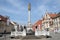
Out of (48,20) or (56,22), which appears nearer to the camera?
(56,22)

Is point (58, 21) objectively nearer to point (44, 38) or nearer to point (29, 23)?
point (29, 23)

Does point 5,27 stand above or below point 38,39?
above

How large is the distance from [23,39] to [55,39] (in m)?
5.77

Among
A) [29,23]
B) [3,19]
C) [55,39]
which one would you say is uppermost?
[3,19]

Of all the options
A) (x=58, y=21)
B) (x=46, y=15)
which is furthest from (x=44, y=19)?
(x=58, y=21)

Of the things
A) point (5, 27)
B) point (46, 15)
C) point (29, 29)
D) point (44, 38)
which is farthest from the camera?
point (46, 15)

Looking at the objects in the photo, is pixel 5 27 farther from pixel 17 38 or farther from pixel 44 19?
pixel 17 38

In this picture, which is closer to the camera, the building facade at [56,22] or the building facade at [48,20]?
the building facade at [56,22]

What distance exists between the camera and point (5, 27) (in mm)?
81062

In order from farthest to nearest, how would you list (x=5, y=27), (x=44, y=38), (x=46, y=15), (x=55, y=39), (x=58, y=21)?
(x=46, y=15)
(x=5, y=27)
(x=58, y=21)
(x=44, y=38)
(x=55, y=39)

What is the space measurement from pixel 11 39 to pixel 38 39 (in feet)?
16.4

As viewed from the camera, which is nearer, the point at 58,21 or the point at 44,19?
the point at 58,21

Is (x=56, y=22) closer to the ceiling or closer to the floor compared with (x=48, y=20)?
closer to the floor

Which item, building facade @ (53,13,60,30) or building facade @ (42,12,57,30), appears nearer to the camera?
building facade @ (53,13,60,30)
